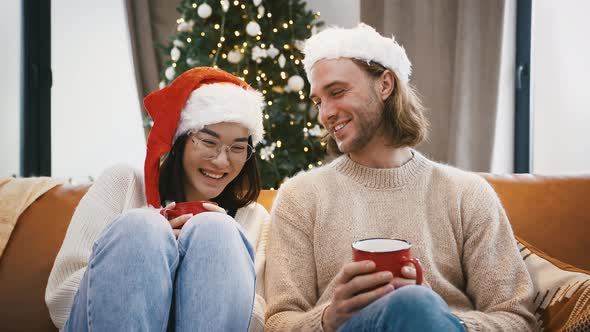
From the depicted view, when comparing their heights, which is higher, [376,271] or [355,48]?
[355,48]

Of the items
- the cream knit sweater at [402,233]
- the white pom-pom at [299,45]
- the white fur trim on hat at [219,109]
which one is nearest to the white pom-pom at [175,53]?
the white pom-pom at [299,45]

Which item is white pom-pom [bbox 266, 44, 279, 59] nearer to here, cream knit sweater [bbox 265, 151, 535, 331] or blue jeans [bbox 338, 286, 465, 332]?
cream knit sweater [bbox 265, 151, 535, 331]

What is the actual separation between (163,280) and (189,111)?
0.74m

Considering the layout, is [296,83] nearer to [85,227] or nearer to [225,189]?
[225,189]

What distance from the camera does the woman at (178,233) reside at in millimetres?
1145

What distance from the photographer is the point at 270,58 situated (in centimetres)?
341

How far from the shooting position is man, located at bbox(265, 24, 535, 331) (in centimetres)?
149

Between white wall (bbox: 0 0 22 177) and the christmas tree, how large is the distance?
140cm

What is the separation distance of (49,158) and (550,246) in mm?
3630


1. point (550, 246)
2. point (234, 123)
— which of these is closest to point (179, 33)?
point (234, 123)

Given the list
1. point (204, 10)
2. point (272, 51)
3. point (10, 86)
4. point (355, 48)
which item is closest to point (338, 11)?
point (272, 51)

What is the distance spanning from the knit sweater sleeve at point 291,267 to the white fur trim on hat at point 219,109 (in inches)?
10.1

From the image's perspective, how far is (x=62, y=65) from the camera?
4.43 metres

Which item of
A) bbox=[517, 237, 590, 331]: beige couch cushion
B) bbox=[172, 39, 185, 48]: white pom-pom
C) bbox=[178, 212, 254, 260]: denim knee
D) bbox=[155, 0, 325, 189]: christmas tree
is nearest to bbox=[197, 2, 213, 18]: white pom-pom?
bbox=[155, 0, 325, 189]: christmas tree
